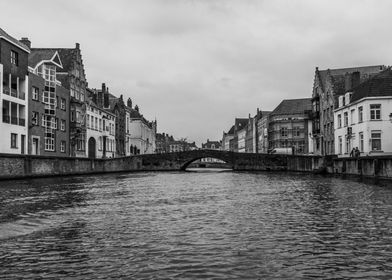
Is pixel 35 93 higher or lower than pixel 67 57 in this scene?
lower

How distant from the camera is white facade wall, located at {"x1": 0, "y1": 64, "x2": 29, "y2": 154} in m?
41.1

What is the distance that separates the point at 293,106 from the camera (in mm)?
102250

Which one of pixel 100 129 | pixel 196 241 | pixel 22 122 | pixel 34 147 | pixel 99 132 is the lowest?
pixel 196 241

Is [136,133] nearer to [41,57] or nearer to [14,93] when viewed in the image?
[41,57]

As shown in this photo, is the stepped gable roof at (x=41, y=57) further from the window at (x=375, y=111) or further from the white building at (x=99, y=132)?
the window at (x=375, y=111)

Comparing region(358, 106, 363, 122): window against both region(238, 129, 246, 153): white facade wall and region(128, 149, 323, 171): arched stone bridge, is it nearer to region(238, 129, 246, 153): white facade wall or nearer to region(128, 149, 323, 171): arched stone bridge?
region(128, 149, 323, 171): arched stone bridge

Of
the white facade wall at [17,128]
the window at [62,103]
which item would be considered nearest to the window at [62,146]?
the window at [62,103]

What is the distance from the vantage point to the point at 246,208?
17078 millimetres

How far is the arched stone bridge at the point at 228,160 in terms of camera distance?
6719 centimetres

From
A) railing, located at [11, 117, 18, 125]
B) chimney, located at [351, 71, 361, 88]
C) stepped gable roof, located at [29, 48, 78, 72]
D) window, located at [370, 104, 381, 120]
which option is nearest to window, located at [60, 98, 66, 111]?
stepped gable roof, located at [29, 48, 78, 72]

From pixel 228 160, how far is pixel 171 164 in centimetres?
977

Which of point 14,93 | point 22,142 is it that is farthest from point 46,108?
point 14,93

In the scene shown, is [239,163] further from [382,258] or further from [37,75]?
[382,258]

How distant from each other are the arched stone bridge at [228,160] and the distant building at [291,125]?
28.6 m
